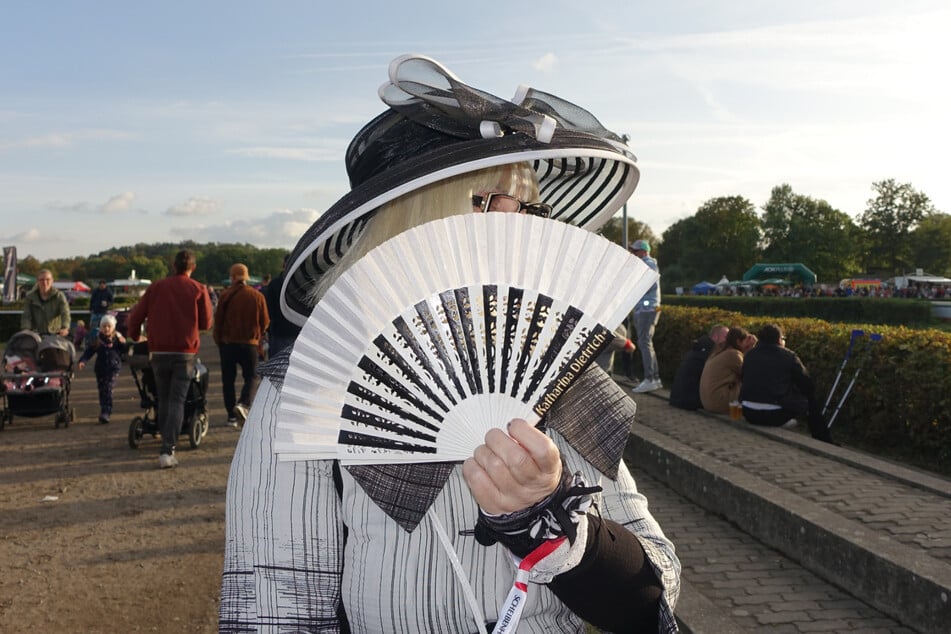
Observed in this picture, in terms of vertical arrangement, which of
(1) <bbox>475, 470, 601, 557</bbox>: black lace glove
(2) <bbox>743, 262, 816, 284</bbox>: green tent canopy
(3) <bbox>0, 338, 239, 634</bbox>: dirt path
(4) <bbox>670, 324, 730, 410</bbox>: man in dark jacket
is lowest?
(3) <bbox>0, 338, 239, 634</bbox>: dirt path

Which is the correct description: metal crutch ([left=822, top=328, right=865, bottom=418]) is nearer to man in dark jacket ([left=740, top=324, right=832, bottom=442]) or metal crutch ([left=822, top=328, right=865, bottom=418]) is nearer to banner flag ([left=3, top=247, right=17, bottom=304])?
man in dark jacket ([left=740, top=324, right=832, bottom=442])

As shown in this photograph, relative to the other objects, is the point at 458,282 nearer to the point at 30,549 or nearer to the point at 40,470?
the point at 30,549

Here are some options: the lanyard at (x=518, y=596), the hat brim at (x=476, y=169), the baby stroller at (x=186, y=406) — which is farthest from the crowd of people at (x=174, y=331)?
the lanyard at (x=518, y=596)

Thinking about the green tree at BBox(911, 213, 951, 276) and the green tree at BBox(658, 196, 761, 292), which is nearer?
the green tree at BBox(911, 213, 951, 276)

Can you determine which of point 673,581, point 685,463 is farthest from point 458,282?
point 685,463

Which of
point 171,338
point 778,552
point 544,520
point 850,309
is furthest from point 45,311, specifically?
point 850,309

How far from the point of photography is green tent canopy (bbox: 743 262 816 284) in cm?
9081

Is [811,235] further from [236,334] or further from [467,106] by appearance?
[467,106]

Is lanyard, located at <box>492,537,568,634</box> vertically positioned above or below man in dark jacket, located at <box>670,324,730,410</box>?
above

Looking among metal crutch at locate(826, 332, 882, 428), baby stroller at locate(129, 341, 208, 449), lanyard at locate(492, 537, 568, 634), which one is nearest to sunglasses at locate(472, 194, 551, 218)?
lanyard at locate(492, 537, 568, 634)

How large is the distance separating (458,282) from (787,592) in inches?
160

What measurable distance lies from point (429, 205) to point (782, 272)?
100876 mm

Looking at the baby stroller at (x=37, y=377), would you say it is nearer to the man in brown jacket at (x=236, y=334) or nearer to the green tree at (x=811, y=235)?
the man in brown jacket at (x=236, y=334)

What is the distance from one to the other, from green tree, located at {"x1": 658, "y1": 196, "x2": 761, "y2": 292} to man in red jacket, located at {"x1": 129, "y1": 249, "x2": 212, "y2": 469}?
322 ft
